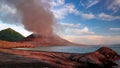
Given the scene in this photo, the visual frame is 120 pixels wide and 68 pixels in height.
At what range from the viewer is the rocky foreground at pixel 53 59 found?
1231cm

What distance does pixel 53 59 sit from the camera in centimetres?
1398

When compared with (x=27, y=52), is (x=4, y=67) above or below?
below

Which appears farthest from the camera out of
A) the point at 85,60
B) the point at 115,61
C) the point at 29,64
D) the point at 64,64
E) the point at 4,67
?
the point at 115,61

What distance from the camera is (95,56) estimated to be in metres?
15.7

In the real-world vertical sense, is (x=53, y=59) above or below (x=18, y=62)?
above

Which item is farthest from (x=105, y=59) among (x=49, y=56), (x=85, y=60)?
(x=49, y=56)

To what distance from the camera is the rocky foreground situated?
12.3 metres

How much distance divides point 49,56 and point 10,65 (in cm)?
338

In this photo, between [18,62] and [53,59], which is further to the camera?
[53,59]

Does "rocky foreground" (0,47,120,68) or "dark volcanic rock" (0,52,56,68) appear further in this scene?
"rocky foreground" (0,47,120,68)

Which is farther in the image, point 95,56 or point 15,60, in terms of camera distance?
point 95,56

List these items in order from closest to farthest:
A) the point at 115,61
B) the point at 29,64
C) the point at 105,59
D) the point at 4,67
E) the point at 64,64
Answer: the point at 4,67 < the point at 29,64 < the point at 64,64 < the point at 105,59 < the point at 115,61

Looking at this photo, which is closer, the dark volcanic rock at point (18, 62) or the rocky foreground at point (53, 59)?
the dark volcanic rock at point (18, 62)

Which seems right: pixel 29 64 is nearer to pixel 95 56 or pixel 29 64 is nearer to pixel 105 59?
pixel 95 56
